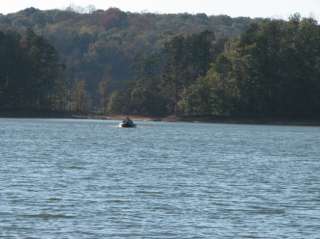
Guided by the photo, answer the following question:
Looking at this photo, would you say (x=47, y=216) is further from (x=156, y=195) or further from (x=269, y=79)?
(x=269, y=79)

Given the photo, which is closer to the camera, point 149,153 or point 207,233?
point 207,233

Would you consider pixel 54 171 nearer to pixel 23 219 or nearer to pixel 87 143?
pixel 23 219

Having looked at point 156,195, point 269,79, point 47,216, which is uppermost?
point 269,79

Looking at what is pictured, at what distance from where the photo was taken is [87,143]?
108625 mm

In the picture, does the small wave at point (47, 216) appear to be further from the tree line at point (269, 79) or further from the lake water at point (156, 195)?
the tree line at point (269, 79)

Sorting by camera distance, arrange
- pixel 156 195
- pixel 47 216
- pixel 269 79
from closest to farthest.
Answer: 1. pixel 47 216
2. pixel 156 195
3. pixel 269 79

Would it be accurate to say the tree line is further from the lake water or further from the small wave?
the small wave

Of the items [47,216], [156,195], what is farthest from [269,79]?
[47,216]

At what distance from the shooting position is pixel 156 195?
165 ft

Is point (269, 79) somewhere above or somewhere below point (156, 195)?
above

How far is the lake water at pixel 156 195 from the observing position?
39.5 metres

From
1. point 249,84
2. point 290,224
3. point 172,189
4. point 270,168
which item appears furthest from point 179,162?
point 249,84

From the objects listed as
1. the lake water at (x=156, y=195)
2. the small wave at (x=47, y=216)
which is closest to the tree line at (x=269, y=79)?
the lake water at (x=156, y=195)

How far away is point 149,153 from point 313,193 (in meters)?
37.3
